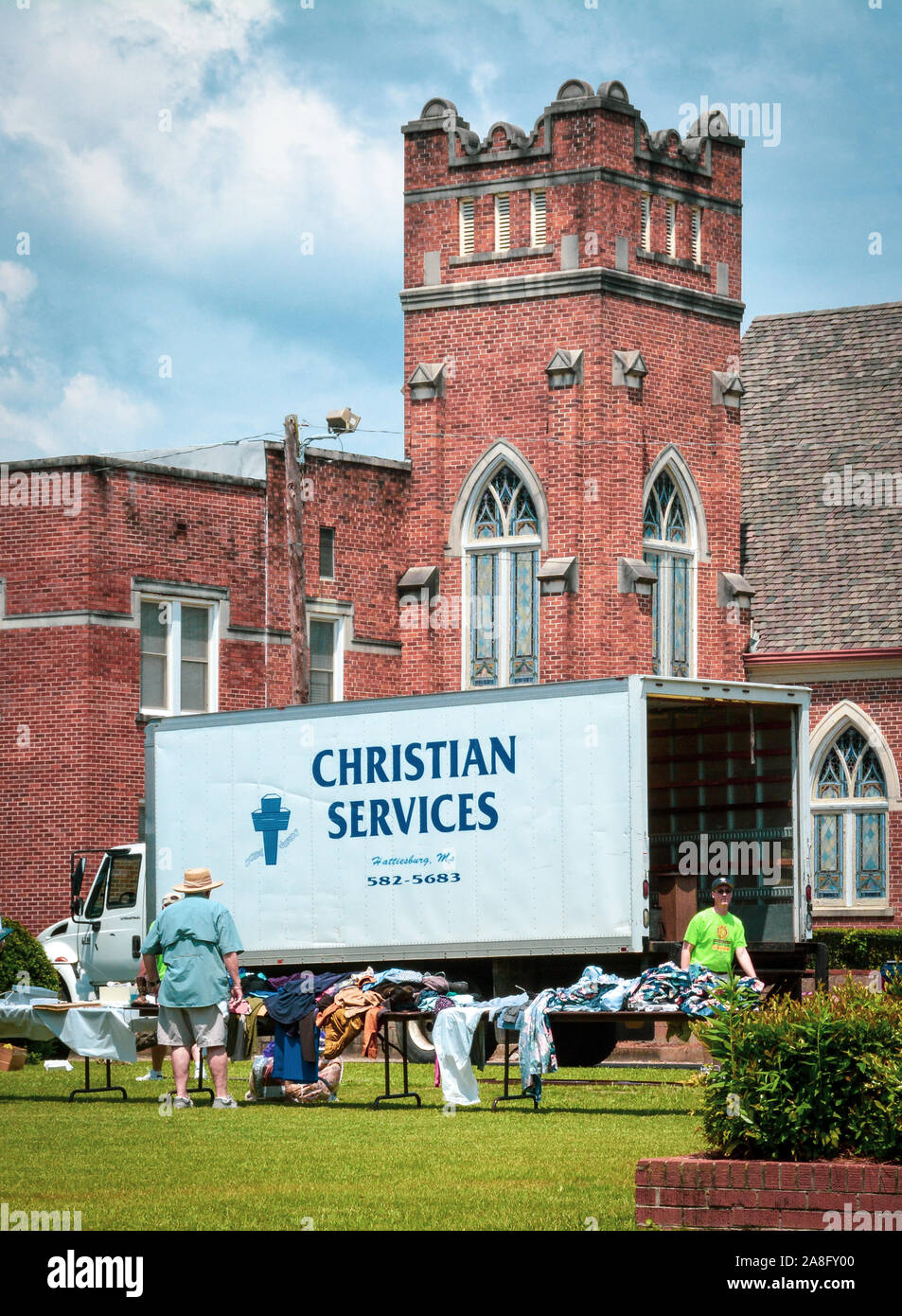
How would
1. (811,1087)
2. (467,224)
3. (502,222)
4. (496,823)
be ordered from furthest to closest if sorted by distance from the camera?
1. (467,224)
2. (502,222)
3. (496,823)
4. (811,1087)

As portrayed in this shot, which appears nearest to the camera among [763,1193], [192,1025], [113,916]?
[763,1193]

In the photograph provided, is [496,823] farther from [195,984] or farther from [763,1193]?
[763,1193]

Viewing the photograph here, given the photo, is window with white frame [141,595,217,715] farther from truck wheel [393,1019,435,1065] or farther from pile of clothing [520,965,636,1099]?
pile of clothing [520,965,636,1099]

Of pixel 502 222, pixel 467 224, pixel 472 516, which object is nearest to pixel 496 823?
pixel 472 516

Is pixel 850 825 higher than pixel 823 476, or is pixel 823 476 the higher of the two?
pixel 823 476

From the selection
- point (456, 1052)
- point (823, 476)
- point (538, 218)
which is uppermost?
point (538, 218)

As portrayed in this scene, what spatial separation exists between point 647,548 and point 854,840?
5.59 metres

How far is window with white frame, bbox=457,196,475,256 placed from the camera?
104 feet

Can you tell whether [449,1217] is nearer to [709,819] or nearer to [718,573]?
[709,819]

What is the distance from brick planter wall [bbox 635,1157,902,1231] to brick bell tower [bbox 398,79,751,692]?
2119 centimetres

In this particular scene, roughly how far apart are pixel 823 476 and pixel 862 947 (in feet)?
28.5

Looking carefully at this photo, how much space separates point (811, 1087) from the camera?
9.51 meters

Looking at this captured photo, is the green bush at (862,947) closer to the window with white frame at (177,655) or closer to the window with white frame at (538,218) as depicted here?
the window with white frame at (177,655)

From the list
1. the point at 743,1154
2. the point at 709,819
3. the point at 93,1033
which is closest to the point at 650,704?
the point at 709,819
